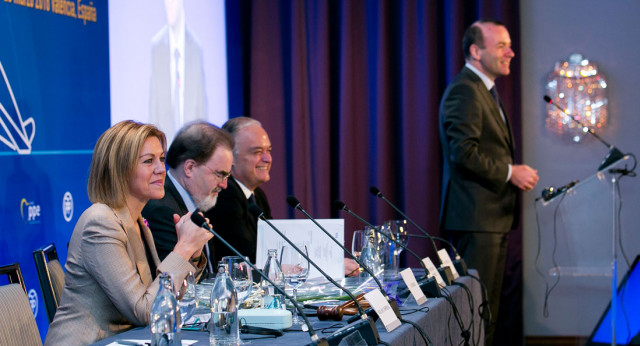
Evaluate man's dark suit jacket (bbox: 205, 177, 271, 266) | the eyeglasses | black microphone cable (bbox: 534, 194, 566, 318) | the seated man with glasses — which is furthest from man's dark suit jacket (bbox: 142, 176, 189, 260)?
black microphone cable (bbox: 534, 194, 566, 318)

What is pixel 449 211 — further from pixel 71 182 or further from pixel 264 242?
pixel 71 182

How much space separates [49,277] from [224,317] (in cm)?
90

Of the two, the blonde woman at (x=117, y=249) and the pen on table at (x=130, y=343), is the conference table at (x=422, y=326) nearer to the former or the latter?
the pen on table at (x=130, y=343)

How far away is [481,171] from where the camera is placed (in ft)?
13.5

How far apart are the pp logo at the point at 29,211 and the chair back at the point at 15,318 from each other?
92 cm

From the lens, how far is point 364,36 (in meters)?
5.32

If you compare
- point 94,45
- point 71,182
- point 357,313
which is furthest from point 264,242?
point 94,45

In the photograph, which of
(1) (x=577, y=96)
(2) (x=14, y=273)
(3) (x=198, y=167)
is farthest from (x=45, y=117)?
(1) (x=577, y=96)

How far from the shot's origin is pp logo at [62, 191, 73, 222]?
11.5ft

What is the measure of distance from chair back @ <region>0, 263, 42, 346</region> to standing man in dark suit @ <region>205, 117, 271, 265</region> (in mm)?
1094

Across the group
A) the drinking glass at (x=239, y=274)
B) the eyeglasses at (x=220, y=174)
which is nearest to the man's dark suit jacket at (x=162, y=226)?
the eyeglasses at (x=220, y=174)

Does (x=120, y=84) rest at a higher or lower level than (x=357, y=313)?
higher

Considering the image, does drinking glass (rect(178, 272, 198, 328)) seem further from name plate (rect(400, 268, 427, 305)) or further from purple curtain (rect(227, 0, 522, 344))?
purple curtain (rect(227, 0, 522, 344))

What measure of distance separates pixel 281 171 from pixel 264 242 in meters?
2.44
